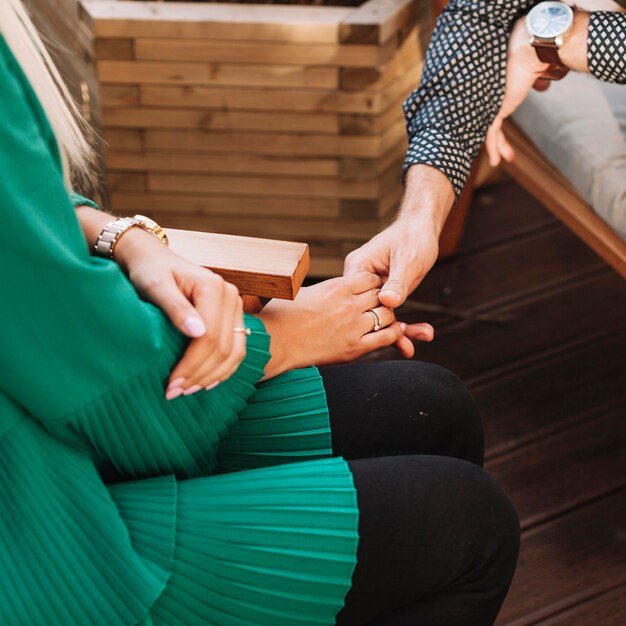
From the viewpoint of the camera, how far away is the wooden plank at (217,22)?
1.77 m

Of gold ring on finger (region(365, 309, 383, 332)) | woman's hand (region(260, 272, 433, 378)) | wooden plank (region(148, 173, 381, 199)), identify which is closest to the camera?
woman's hand (region(260, 272, 433, 378))

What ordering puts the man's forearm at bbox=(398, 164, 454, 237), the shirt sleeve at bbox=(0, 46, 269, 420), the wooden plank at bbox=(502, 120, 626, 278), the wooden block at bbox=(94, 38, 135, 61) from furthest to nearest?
the wooden block at bbox=(94, 38, 135, 61) < the wooden plank at bbox=(502, 120, 626, 278) < the man's forearm at bbox=(398, 164, 454, 237) < the shirt sleeve at bbox=(0, 46, 269, 420)

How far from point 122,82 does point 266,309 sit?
95cm

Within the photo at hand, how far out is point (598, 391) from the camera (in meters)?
1.78

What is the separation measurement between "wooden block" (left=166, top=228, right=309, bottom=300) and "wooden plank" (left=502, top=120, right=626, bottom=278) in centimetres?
72

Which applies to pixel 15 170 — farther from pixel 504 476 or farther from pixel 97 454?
pixel 504 476

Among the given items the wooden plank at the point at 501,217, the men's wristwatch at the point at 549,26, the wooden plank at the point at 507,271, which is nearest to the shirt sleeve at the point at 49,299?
the men's wristwatch at the point at 549,26

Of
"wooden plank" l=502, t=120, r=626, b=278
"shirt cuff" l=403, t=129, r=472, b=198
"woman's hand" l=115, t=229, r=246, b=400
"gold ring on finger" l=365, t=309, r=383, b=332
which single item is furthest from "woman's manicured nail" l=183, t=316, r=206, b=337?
"wooden plank" l=502, t=120, r=626, b=278

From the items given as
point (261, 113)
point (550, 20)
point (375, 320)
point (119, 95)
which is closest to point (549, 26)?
point (550, 20)

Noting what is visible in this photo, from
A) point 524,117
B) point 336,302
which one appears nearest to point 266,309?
point 336,302

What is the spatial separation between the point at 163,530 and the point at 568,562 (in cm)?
84

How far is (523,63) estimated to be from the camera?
144cm

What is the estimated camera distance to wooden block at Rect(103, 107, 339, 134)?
1853 millimetres

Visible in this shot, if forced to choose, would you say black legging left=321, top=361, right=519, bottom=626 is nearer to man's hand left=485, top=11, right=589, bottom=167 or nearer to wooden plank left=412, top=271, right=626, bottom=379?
man's hand left=485, top=11, right=589, bottom=167
